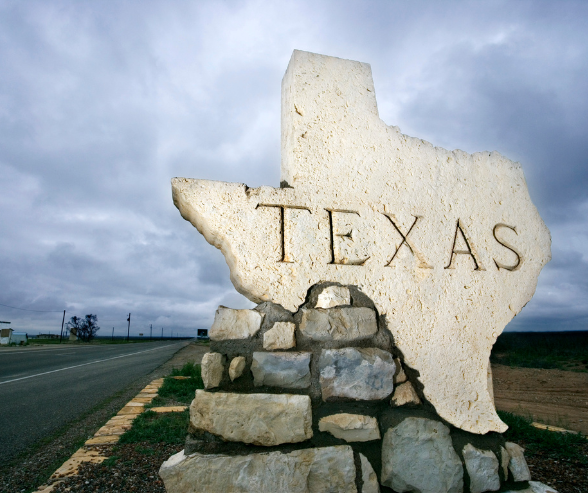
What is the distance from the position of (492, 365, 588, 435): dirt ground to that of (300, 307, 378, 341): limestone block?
15.9 ft

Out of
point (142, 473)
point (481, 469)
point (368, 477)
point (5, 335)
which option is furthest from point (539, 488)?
point (5, 335)

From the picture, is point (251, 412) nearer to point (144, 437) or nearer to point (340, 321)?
point (340, 321)

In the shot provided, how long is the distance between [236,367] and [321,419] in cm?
45

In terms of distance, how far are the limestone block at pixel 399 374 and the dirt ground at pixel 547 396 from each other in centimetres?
459

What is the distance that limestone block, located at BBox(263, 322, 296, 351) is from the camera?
1741 millimetres

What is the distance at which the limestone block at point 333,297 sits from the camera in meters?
1.85

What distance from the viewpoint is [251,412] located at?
162 cm

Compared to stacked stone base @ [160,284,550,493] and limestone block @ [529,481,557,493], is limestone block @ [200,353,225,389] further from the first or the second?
limestone block @ [529,481,557,493]

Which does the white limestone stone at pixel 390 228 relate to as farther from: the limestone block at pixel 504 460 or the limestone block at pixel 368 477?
the limestone block at pixel 368 477

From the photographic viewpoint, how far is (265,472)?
1562 millimetres

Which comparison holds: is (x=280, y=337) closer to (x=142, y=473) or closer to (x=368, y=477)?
(x=368, y=477)

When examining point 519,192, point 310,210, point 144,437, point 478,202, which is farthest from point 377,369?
point 144,437

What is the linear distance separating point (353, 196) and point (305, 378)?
991 millimetres

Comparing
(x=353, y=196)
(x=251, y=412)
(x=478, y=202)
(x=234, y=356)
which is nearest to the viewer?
(x=251, y=412)
